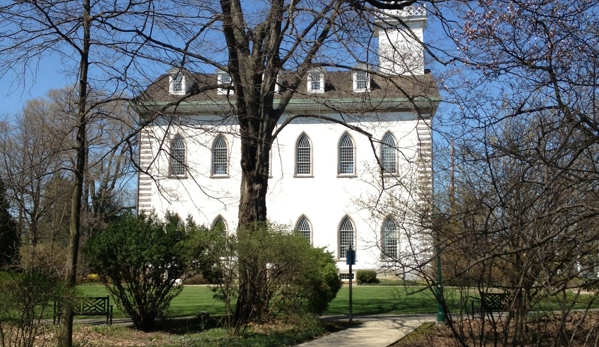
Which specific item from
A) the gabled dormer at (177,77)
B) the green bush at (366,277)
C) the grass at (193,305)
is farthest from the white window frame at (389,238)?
the grass at (193,305)

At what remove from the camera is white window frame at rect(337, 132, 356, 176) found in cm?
4006

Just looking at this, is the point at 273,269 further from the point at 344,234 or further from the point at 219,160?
the point at 219,160

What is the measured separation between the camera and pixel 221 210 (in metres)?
40.0

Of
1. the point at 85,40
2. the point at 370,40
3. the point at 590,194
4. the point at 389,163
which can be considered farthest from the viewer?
the point at 389,163

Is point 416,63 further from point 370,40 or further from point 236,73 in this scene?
point 236,73

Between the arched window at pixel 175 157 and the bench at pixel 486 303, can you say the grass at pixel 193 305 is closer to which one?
the arched window at pixel 175 157

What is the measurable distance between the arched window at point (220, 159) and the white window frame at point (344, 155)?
6.55 metres

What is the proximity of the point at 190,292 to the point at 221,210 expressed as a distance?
32.8 ft

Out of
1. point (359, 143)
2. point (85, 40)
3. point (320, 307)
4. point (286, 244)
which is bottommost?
point (320, 307)

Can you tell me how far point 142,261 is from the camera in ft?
50.7

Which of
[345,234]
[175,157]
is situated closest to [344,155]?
[345,234]

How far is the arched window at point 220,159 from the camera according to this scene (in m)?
40.2

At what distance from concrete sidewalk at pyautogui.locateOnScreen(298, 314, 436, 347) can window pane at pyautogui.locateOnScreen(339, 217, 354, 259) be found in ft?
65.4

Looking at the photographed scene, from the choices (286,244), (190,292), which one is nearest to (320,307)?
(286,244)
